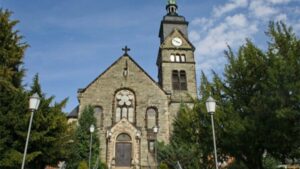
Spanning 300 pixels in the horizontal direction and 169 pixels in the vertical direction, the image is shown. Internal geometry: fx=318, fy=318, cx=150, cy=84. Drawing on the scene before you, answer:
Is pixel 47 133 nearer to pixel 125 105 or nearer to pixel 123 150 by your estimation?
pixel 123 150

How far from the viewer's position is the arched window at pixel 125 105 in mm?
33219

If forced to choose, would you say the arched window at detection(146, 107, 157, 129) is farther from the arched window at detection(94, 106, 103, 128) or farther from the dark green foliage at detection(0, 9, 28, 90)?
the dark green foliage at detection(0, 9, 28, 90)

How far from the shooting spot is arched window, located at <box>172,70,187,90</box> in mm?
37950

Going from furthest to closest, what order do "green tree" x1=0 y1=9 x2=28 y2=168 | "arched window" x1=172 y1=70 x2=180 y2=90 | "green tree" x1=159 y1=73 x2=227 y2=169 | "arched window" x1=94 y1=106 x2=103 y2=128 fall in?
"arched window" x1=172 y1=70 x2=180 y2=90, "arched window" x1=94 y1=106 x2=103 y2=128, "green tree" x1=159 y1=73 x2=227 y2=169, "green tree" x1=0 y1=9 x2=28 y2=168

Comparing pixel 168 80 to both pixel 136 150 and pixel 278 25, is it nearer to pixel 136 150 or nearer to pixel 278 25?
pixel 136 150

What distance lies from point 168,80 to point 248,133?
2336 cm

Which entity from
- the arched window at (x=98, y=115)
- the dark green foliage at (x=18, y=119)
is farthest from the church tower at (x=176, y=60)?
the dark green foliage at (x=18, y=119)

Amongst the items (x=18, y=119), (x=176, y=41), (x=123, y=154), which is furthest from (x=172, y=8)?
(x=18, y=119)

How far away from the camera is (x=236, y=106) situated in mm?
16484

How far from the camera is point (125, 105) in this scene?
33.6 metres

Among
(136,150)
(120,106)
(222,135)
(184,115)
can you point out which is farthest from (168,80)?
Answer: (222,135)

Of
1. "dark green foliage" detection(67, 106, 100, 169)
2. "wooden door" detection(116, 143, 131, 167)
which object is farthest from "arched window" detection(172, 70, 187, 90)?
"dark green foliage" detection(67, 106, 100, 169)

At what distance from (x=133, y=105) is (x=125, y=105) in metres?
0.84

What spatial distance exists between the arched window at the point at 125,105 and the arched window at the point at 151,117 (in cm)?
158
